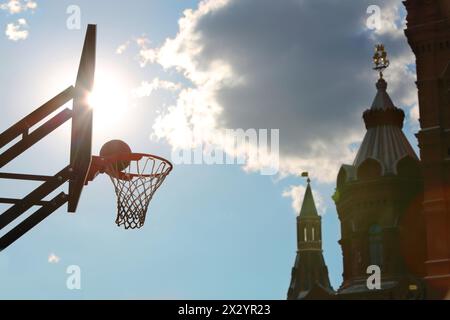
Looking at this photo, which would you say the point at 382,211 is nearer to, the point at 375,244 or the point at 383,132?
the point at 375,244

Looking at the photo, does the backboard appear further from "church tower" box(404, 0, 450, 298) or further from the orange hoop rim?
"church tower" box(404, 0, 450, 298)

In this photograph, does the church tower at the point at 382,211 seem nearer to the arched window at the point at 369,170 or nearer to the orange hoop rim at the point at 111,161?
the arched window at the point at 369,170

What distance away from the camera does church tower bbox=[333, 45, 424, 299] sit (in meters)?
49.2

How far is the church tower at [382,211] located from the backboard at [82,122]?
38.3m

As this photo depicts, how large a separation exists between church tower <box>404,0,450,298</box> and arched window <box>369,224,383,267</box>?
6.87m

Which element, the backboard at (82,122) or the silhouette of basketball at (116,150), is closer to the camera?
the backboard at (82,122)

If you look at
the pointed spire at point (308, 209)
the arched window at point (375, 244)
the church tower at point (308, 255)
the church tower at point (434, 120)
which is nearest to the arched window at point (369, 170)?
the arched window at point (375, 244)

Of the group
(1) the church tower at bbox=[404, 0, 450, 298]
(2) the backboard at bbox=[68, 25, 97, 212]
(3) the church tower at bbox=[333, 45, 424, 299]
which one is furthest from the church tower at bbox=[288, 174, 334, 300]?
(2) the backboard at bbox=[68, 25, 97, 212]

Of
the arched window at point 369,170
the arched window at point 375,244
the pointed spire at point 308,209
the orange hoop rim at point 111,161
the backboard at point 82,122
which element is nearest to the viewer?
the backboard at point 82,122

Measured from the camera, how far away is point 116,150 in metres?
13.5

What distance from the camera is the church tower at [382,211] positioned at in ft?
161

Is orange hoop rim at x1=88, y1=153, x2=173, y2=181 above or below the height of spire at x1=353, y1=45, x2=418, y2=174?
below

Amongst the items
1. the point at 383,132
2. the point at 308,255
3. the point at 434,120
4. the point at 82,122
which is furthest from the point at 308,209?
the point at 82,122

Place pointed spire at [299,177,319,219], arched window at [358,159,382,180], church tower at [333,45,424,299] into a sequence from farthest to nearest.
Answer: pointed spire at [299,177,319,219], arched window at [358,159,382,180], church tower at [333,45,424,299]
